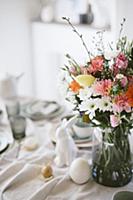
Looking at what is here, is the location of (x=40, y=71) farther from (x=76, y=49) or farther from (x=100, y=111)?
(x=100, y=111)

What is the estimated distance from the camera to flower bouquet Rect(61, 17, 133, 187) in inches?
44.6

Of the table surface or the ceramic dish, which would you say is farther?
the ceramic dish

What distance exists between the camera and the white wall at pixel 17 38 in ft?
9.16

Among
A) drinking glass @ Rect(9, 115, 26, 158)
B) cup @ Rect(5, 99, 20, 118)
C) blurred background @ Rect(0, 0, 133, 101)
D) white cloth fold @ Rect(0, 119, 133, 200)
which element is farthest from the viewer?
blurred background @ Rect(0, 0, 133, 101)

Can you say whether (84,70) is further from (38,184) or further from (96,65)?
(38,184)

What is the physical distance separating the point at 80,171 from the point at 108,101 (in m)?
0.29

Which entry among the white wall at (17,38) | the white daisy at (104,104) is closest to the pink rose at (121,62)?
the white daisy at (104,104)

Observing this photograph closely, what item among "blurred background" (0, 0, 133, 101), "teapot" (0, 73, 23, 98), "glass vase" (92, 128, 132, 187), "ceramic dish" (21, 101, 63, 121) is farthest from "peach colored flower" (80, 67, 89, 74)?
"blurred background" (0, 0, 133, 101)

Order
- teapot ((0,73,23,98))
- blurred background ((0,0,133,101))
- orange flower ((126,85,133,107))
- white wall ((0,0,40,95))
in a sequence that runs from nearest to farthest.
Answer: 1. orange flower ((126,85,133,107))
2. teapot ((0,73,23,98))
3. blurred background ((0,0,133,101))
4. white wall ((0,0,40,95))

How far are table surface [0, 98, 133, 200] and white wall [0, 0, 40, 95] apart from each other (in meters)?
1.41

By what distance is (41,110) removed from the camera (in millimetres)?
1904

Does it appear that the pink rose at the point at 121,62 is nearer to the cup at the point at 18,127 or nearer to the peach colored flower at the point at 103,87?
the peach colored flower at the point at 103,87

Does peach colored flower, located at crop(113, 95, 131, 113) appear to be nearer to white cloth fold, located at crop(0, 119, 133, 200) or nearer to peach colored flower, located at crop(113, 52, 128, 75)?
peach colored flower, located at crop(113, 52, 128, 75)

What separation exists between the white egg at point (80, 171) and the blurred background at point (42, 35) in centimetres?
134
